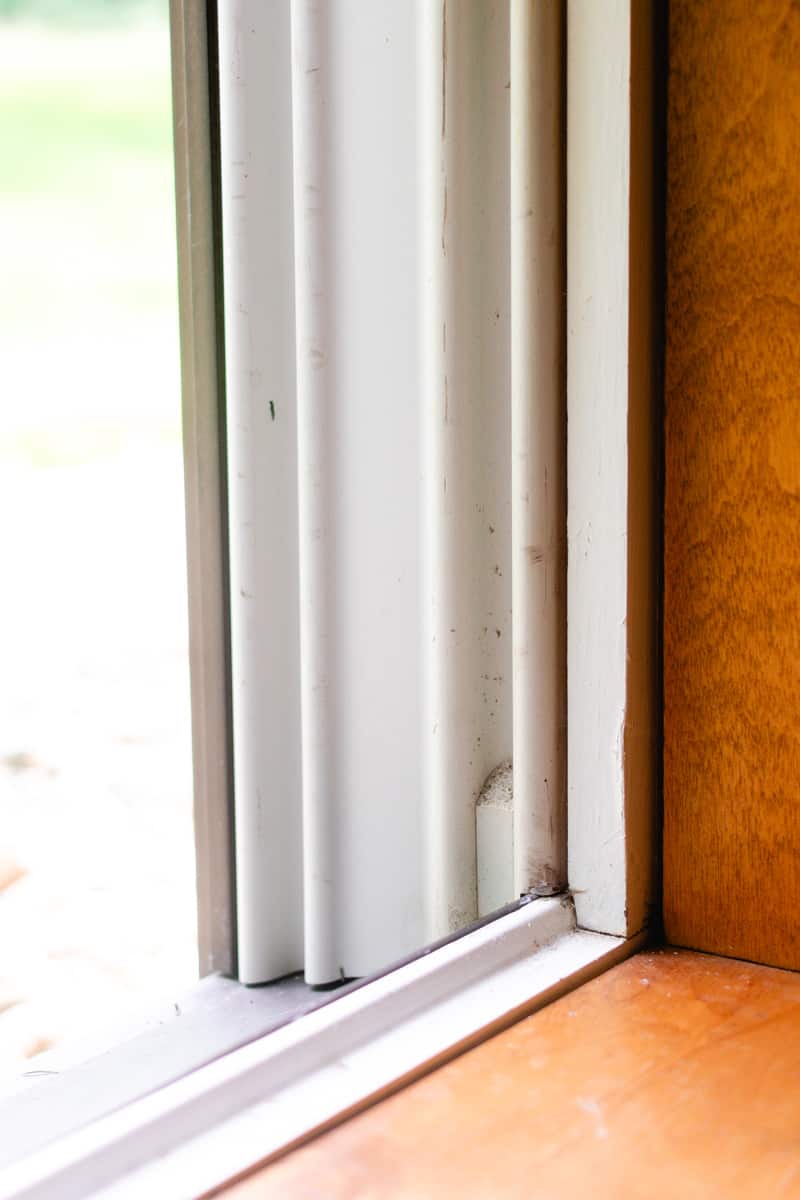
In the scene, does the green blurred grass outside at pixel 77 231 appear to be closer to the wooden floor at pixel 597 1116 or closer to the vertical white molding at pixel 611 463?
the vertical white molding at pixel 611 463

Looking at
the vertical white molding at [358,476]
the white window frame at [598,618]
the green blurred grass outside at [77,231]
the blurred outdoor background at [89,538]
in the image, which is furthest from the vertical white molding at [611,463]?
the green blurred grass outside at [77,231]

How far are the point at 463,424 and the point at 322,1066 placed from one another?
0.38 m

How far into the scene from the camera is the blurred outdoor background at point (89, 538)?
0.93 meters

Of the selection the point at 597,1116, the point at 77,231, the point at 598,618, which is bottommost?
the point at 597,1116

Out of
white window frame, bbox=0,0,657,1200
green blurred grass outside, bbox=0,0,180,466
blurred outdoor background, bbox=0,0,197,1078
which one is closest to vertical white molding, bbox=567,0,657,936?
white window frame, bbox=0,0,657,1200

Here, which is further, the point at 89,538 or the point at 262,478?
the point at 89,538

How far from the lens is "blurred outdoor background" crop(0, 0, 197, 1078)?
932 mm

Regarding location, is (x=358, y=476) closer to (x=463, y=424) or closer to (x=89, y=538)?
(x=463, y=424)

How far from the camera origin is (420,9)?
657mm

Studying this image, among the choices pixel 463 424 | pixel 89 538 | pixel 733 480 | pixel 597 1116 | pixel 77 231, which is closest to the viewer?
pixel 597 1116

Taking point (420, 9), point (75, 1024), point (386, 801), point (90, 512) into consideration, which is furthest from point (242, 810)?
point (90, 512)

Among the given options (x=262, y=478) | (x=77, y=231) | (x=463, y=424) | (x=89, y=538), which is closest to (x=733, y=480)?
(x=463, y=424)

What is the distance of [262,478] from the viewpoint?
2.29 feet

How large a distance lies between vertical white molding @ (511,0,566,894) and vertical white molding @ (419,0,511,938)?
3.1 inches
